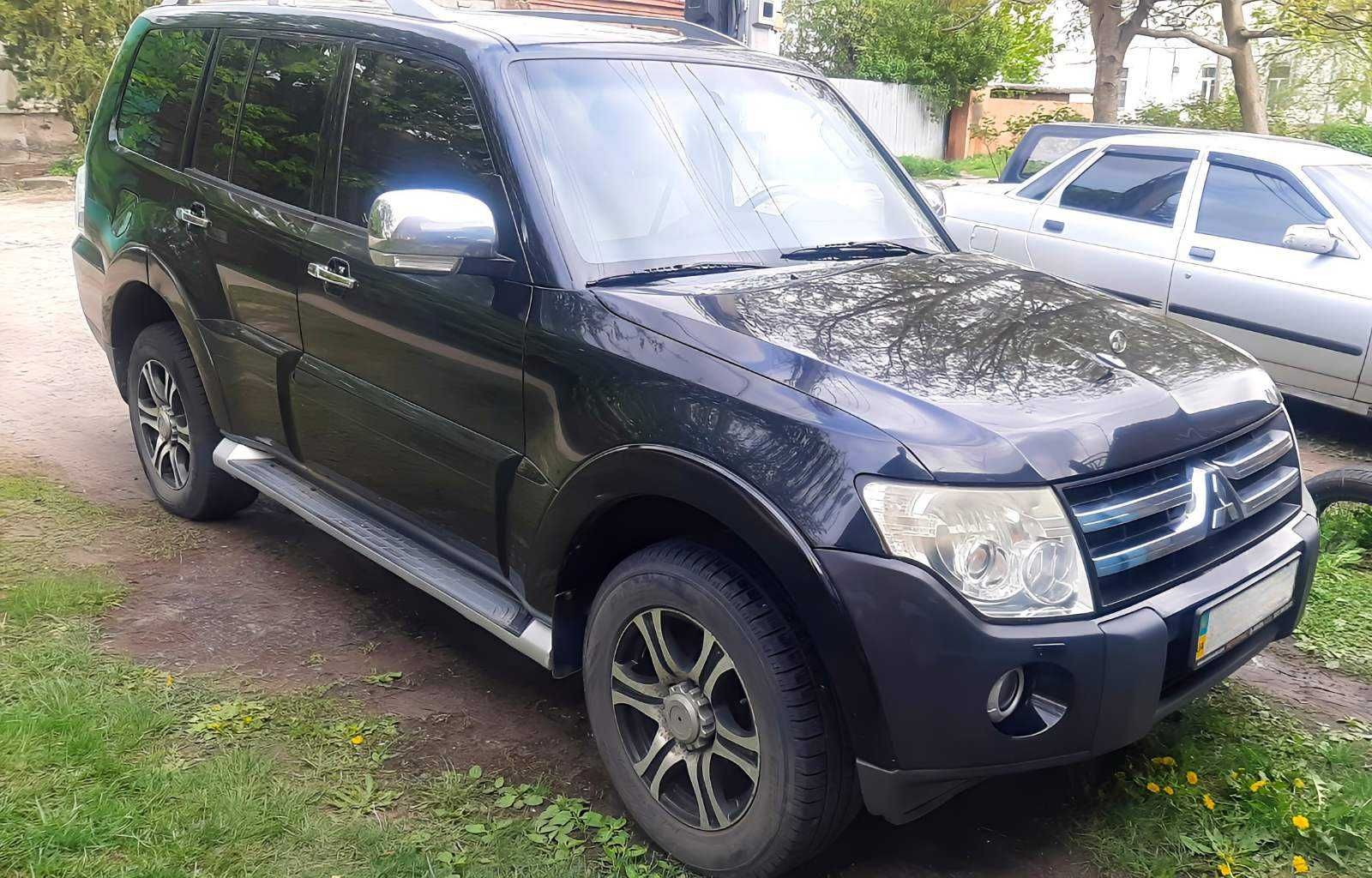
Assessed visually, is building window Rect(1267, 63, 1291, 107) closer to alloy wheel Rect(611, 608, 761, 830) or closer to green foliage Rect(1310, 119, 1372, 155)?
green foliage Rect(1310, 119, 1372, 155)

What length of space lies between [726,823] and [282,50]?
9.83ft

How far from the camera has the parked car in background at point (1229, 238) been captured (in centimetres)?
654

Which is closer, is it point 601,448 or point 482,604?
point 601,448

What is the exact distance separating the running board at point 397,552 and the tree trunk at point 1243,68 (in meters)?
14.8

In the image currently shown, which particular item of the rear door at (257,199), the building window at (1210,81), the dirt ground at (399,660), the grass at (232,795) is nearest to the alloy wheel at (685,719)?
the grass at (232,795)

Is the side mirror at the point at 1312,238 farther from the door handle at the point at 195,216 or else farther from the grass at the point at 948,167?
the grass at the point at 948,167

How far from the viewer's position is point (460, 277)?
3268 millimetres

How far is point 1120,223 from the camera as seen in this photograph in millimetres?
7625

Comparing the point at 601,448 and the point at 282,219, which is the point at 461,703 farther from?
the point at 282,219

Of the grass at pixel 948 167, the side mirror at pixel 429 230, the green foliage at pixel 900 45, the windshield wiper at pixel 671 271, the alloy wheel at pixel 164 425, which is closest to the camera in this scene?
the side mirror at pixel 429 230

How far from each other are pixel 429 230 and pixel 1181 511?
6.25ft

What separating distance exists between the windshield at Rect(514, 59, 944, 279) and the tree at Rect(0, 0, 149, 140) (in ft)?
53.7

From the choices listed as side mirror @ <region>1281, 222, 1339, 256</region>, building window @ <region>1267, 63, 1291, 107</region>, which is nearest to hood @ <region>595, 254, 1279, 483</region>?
side mirror @ <region>1281, 222, 1339, 256</region>

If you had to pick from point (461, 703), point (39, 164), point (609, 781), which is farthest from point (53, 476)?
point (39, 164)
